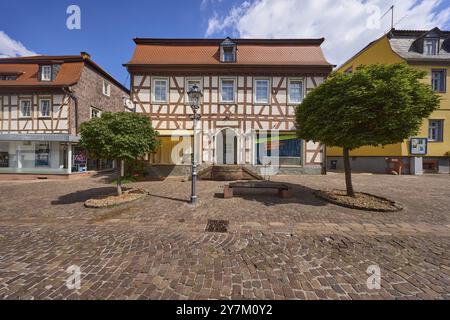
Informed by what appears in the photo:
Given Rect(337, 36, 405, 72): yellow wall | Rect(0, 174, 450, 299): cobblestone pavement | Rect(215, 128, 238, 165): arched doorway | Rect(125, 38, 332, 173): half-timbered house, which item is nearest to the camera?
Rect(0, 174, 450, 299): cobblestone pavement

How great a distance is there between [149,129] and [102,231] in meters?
3.86

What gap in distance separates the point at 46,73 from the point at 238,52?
1466 cm

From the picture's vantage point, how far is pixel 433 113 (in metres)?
14.4

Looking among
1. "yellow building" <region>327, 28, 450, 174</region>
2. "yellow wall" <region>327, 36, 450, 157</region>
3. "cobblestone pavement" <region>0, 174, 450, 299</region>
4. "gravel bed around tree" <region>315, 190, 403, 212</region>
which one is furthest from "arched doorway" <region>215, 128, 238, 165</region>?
"yellow building" <region>327, 28, 450, 174</region>

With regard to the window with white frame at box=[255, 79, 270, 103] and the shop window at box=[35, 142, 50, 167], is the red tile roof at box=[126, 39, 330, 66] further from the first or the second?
the shop window at box=[35, 142, 50, 167]

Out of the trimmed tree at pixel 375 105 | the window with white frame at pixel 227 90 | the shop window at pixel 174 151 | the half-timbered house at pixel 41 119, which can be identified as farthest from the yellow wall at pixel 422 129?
the half-timbered house at pixel 41 119

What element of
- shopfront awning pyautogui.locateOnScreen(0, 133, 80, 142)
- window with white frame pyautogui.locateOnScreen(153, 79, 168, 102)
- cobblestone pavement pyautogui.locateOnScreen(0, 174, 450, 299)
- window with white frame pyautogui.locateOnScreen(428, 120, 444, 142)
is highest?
window with white frame pyautogui.locateOnScreen(153, 79, 168, 102)

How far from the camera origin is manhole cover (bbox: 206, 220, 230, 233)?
4.27 m

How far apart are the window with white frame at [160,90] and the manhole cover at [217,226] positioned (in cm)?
1074

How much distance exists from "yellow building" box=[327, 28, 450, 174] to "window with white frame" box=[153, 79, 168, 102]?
16971 millimetres

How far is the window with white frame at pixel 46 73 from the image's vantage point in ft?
43.9

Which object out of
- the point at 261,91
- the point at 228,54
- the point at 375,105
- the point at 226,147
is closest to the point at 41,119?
the point at 226,147

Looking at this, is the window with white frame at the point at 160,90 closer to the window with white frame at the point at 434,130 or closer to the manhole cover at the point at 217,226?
the manhole cover at the point at 217,226

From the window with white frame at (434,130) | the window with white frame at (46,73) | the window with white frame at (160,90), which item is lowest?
the window with white frame at (434,130)
